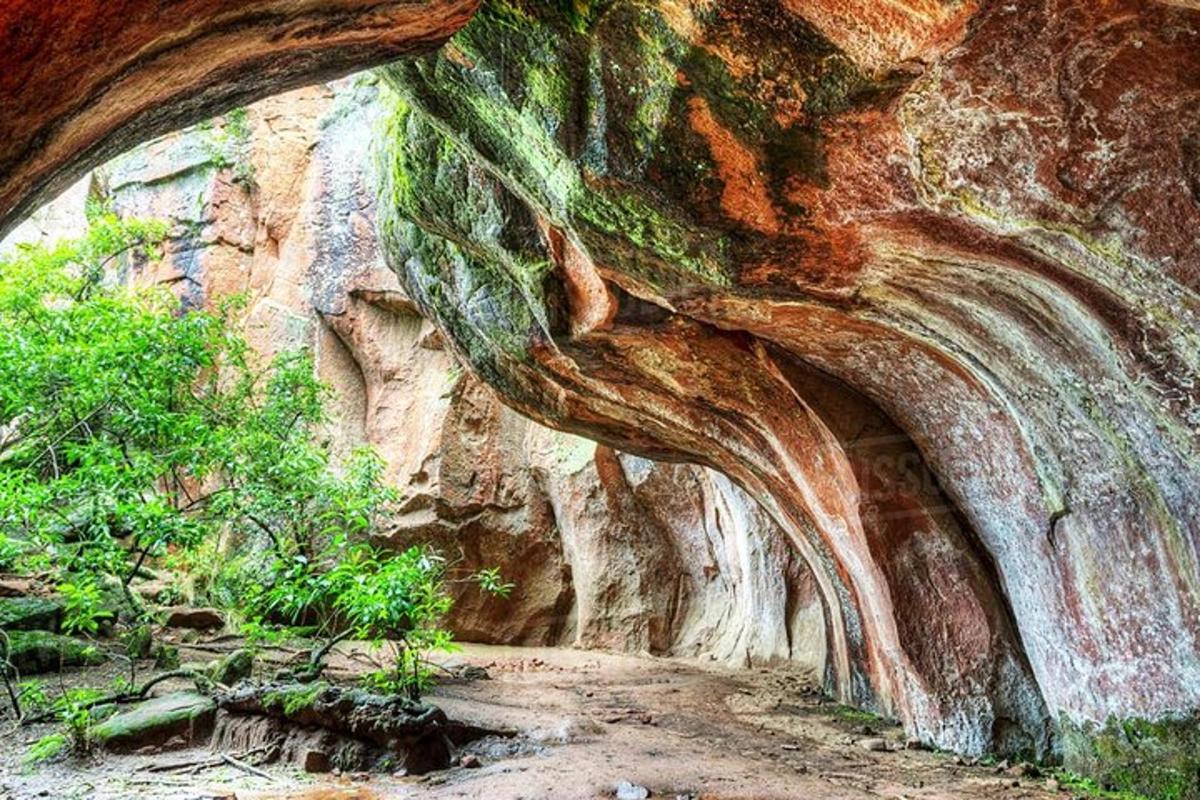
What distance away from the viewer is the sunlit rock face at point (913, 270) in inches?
165

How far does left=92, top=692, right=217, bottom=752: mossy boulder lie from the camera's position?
22.6 ft

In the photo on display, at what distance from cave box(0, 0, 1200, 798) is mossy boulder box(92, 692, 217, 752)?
2.75 meters

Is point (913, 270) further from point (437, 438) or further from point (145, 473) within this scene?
point (437, 438)

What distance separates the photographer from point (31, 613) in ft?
34.1

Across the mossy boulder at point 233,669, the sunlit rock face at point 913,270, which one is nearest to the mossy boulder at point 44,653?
the mossy boulder at point 233,669

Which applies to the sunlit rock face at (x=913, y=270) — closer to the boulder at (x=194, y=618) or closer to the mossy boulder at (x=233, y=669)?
the mossy boulder at (x=233, y=669)

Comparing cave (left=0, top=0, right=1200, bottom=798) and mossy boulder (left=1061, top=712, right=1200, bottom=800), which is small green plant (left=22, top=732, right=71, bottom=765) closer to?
cave (left=0, top=0, right=1200, bottom=798)

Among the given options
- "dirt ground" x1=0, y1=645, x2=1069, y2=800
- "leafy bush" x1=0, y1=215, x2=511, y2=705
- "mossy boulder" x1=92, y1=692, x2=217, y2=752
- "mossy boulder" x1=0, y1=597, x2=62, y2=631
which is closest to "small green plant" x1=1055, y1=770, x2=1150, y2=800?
"dirt ground" x1=0, y1=645, x2=1069, y2=800

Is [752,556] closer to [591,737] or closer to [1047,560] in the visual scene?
[591,737]

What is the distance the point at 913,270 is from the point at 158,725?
666cm

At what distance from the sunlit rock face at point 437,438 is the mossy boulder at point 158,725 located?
8104 millimetres

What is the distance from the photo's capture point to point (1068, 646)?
6.22 metres

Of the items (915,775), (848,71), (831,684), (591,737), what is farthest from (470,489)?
(848,71)

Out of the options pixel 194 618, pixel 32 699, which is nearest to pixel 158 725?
pixel 32 699
